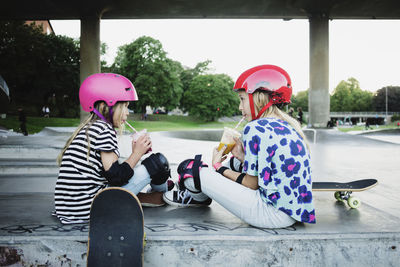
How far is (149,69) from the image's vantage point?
41.0 m

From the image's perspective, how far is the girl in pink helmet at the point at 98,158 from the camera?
2.38 m

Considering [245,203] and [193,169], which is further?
[193,169]

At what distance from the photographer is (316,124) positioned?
2058 cm

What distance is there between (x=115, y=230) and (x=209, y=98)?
50823 mm

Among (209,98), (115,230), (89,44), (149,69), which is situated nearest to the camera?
(115,230)

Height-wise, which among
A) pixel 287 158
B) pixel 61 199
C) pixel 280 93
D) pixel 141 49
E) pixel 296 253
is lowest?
pixel 296 253

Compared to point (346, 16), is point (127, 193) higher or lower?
lower

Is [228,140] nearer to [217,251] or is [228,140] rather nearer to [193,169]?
[193,169]

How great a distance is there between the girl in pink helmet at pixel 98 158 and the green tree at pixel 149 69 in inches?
1514

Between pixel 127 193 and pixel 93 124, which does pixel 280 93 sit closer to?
pixel 127 193

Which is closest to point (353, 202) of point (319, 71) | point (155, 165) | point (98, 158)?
point (155, 165)

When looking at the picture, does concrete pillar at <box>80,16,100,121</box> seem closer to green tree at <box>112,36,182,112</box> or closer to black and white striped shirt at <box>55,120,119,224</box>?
black and white striped shirt at <box>55,120,119,224</box>

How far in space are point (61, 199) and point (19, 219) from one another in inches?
24.9

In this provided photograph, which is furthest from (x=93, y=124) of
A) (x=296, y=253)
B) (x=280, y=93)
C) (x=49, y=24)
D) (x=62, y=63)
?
(x=49, y=24)
